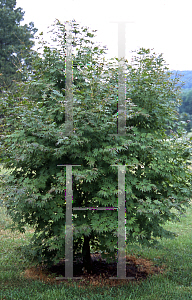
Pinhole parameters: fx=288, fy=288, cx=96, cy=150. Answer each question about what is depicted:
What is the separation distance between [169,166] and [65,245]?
5.68 feet

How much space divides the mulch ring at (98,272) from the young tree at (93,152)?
0.25 meters

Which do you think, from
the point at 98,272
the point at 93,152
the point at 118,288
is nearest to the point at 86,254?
the point at 98,272

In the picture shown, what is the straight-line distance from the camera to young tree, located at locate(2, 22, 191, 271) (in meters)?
3.44

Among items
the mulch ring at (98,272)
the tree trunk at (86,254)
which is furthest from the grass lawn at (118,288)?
the tree trunk at (86,254)

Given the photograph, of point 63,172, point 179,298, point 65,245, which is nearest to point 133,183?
point 63,172

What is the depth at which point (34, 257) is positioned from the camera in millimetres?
4379

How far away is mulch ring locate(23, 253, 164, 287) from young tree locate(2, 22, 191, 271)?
0.82 ft

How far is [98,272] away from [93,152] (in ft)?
7.01

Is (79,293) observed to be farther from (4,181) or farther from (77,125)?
(77,125)

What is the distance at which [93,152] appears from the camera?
11.5 feet

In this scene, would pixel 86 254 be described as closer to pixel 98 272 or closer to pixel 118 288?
pixel 98 272

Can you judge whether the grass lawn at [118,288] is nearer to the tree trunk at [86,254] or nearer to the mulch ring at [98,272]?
the mulch ring at [98,272]

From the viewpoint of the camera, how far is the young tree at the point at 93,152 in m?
3.44

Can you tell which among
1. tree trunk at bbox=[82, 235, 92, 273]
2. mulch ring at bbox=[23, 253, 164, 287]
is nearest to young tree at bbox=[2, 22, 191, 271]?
tree trunk at bbox=[82, 235, 92, 273]
